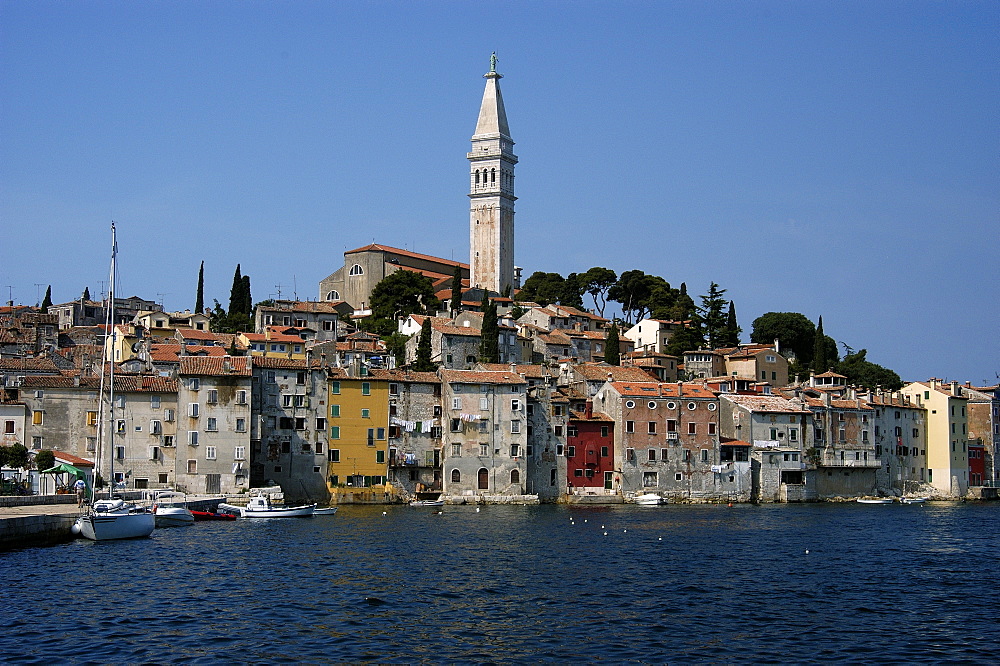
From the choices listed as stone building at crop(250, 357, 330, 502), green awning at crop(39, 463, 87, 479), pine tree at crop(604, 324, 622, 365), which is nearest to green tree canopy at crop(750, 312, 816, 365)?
pine tree at crop(604, 324, 622, 365)

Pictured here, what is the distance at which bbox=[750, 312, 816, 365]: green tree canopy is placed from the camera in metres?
115

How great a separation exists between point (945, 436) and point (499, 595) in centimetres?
6460

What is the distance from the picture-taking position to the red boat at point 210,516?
58.2m

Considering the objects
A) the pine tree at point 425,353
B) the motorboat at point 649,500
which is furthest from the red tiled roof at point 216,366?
the motorboat at point 649,500

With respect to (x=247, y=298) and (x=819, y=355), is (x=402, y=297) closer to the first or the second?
(x=247, y=298)

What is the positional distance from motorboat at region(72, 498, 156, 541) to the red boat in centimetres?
828

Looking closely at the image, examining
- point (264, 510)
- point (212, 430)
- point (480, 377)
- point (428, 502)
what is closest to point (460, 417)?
point (480, 377)

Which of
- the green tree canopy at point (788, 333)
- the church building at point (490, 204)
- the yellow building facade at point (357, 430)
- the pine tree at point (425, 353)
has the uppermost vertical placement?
the church building at point (490, 204)

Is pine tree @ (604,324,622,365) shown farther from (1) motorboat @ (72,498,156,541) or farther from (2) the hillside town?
(1) motorboat @ (72,498,156,541)

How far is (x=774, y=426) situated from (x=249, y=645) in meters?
57.6

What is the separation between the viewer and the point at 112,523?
45656 mm

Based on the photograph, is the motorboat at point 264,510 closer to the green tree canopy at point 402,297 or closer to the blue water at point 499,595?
the blue water at point 499,595

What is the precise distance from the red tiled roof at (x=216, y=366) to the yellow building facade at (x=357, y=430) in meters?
5.69

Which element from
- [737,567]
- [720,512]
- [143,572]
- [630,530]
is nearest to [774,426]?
[720,512]
